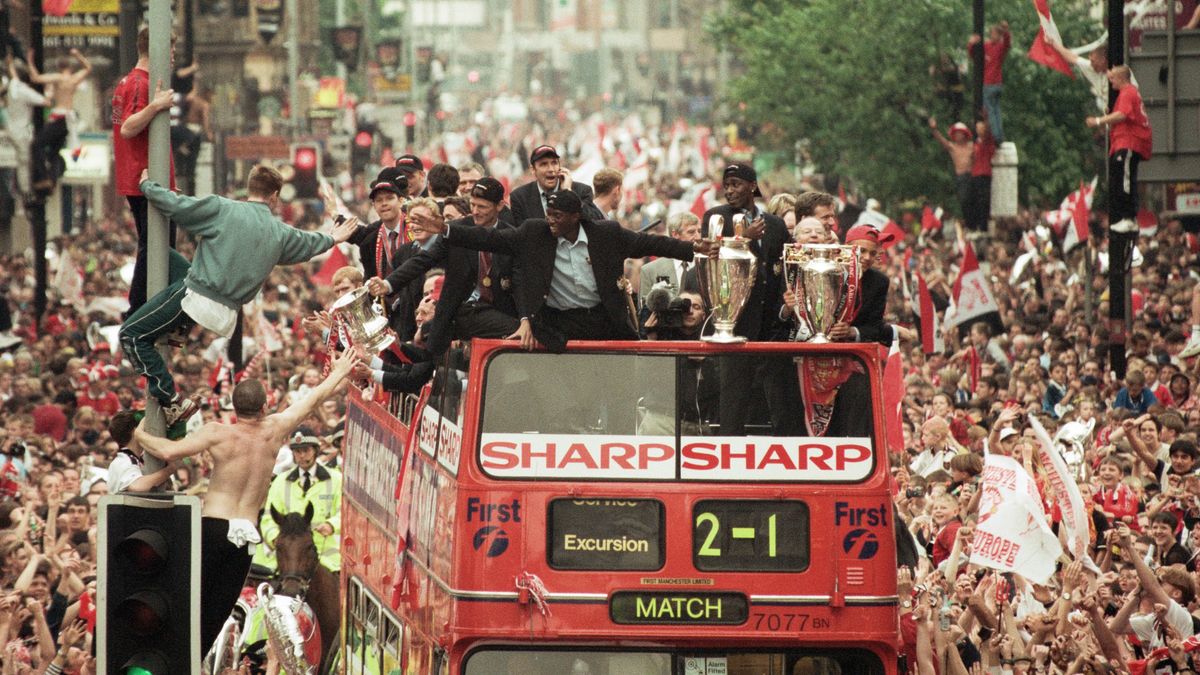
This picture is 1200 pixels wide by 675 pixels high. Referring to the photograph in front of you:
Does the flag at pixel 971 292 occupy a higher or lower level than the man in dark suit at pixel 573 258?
lower

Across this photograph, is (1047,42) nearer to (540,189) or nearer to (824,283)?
(540,189)

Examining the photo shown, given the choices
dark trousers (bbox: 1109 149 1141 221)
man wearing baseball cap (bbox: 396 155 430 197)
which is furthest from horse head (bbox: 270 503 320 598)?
dark trousers (bbox: 1109 149 1141 221)

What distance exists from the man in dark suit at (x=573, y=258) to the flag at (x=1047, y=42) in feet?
43.1

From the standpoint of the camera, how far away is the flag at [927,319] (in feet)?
82.0

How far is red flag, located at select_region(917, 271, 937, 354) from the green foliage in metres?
10.6

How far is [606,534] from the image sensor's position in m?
11.4

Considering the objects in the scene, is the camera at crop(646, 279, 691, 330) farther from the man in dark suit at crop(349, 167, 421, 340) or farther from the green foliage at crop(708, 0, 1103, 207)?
the green foliage at crop(708, 0, 1103, 207)

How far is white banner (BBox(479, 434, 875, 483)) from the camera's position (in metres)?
11.4

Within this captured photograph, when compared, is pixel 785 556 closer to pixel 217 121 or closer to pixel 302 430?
pixel 302 430

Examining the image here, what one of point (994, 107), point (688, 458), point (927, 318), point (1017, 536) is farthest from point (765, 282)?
point (994, 107)

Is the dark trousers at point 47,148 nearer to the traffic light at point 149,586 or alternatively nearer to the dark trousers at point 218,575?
the dark trousers at point 218,575

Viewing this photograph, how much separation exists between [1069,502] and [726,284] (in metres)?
3.83

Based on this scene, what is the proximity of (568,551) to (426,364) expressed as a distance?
185 cm

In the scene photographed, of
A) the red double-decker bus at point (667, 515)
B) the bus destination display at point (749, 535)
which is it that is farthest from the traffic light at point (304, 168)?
the bus destination display at point (749, 535)
